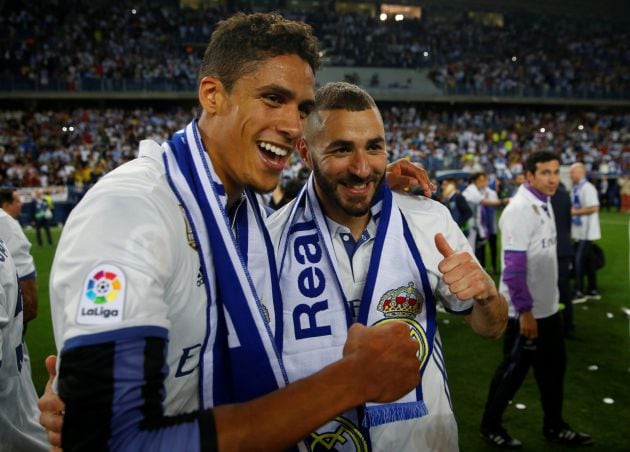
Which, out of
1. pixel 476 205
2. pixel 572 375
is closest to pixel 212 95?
pixel 572 375

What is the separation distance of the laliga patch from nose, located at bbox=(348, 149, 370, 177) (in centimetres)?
127

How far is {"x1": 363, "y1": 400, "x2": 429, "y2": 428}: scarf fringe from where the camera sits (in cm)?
196

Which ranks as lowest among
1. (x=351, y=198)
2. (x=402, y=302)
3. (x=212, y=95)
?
(x=402, y=302)

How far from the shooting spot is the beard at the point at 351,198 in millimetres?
2283

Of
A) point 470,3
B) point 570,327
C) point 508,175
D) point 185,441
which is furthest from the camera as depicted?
point 470,3

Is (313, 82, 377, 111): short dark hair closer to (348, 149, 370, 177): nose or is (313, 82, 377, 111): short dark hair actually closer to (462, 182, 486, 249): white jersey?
(348, 149, 370, 177): nose

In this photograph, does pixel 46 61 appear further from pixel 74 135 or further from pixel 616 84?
pixel 616 84

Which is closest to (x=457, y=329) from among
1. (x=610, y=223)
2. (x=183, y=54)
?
(x=610, y=223)

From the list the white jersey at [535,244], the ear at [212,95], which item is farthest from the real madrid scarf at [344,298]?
the white jersey at [535,244]

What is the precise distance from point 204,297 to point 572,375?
5.07 meters

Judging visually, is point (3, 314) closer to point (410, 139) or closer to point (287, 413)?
point (287, 413)

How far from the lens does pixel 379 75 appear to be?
109 feet

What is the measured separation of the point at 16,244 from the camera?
3.40 m

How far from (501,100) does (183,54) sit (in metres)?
18.9
